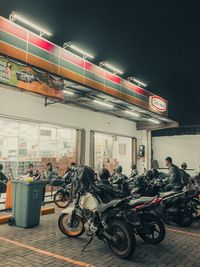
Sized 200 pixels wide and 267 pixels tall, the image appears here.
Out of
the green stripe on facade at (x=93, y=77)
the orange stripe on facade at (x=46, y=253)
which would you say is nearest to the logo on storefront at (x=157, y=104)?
the green stripe on facade at (x=93, y=77)

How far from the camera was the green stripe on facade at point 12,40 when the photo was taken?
23.4 feet

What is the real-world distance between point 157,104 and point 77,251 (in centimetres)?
1136

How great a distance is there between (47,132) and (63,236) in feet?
28.4

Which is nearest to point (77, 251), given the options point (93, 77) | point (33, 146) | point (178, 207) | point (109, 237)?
point (109, 237)

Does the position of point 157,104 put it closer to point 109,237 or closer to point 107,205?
point 107,205

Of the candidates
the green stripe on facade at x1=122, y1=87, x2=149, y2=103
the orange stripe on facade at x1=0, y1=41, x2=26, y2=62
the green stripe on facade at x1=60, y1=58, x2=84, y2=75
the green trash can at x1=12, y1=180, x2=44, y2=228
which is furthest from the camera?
the green stripe on facade at x1=122, y1=87, x2=149, y2=103

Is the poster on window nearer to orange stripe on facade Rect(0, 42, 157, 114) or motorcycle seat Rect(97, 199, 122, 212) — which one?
orange stripe on facade Rect(0, 42, 157, 114)

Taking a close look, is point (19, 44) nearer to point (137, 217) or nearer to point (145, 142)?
point (137, 217)

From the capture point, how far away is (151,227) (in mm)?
5172

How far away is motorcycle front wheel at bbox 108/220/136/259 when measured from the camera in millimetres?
4496

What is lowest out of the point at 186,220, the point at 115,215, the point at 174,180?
the point at 186,220

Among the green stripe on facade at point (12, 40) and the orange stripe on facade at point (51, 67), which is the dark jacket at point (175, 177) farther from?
the green stripe on facade at point (12, 40)

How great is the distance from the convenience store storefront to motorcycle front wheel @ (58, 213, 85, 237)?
3.87 metres

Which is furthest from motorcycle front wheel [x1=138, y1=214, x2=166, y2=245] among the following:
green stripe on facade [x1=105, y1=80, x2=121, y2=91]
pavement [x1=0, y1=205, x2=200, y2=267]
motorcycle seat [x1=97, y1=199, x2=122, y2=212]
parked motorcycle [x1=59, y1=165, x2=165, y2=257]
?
green stripe on facade [x1=105, y1=80, x2=121, y2=91]
